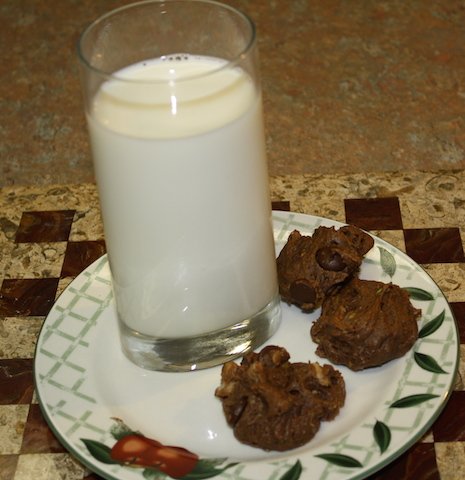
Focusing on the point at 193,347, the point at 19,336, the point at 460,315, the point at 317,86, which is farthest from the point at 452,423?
the point at 317,86

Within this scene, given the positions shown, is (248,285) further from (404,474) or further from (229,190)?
(404,474)

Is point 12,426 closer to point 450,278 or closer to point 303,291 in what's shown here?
point 303,291

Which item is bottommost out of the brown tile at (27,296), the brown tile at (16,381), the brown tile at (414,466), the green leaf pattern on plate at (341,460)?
the brown tile at (27,296)

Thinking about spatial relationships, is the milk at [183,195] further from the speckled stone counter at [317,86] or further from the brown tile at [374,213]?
the speckled stone counter at [317,86]

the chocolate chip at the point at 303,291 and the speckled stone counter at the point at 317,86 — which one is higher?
the chocolate chip at the point at 303,291

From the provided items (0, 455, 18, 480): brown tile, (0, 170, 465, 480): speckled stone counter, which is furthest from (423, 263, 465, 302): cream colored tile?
(0, 455, 18, 480): brown tile

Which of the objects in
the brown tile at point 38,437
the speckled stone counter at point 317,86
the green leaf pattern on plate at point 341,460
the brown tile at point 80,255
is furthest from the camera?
the speckled stone counter at point 317,86

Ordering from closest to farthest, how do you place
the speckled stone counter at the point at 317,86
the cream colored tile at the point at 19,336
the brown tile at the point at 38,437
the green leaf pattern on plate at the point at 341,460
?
1. the green leaf pattern on plate at the point at 341,460
2. the brown tile at the point at 38,437
3. the cream colored tile at the point at 19,336
4. the speckled stone counter at the point at 317,86

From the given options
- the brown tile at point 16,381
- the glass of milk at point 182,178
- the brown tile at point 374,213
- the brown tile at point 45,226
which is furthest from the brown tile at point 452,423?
the brown tile at point 45,226
